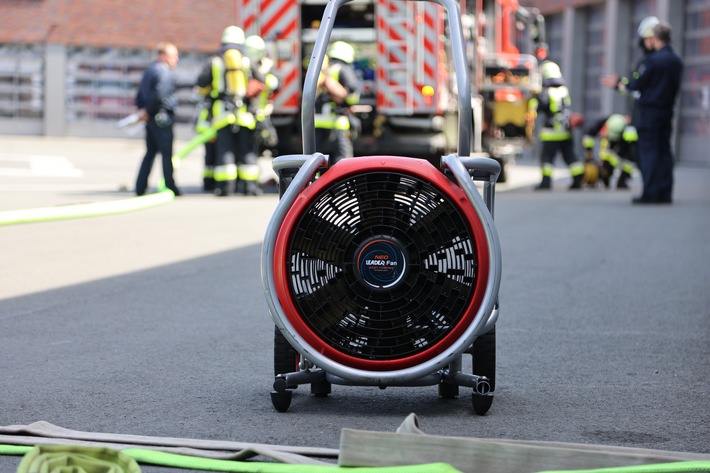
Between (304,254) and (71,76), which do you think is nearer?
(304,254)

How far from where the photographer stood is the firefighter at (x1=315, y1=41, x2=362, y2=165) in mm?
15375

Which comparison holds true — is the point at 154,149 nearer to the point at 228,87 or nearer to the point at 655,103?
the point at 228,87

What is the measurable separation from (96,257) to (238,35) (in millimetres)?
6524

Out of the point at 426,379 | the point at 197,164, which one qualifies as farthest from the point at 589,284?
the point at 197,164

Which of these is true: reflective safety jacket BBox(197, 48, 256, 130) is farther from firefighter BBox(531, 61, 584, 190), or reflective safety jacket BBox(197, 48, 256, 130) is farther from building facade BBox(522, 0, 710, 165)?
building facade BBox(522, 0, 710, 165)

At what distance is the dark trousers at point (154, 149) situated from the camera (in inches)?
618

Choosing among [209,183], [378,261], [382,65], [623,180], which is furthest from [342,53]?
[378,261]

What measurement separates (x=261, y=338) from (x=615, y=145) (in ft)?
45.2

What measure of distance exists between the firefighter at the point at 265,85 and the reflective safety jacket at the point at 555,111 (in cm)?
433

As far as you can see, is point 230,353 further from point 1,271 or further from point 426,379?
point 1,271

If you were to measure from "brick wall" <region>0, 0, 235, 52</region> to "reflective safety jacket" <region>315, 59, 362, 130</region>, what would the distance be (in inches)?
965

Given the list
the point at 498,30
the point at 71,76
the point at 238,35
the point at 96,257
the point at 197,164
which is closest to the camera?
the point at 96,257

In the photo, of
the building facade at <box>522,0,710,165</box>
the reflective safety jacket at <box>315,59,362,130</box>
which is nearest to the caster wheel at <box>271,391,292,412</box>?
the reflective safety jacket at <box>315,59,362,130</box>

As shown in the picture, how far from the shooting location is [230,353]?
5789mm
